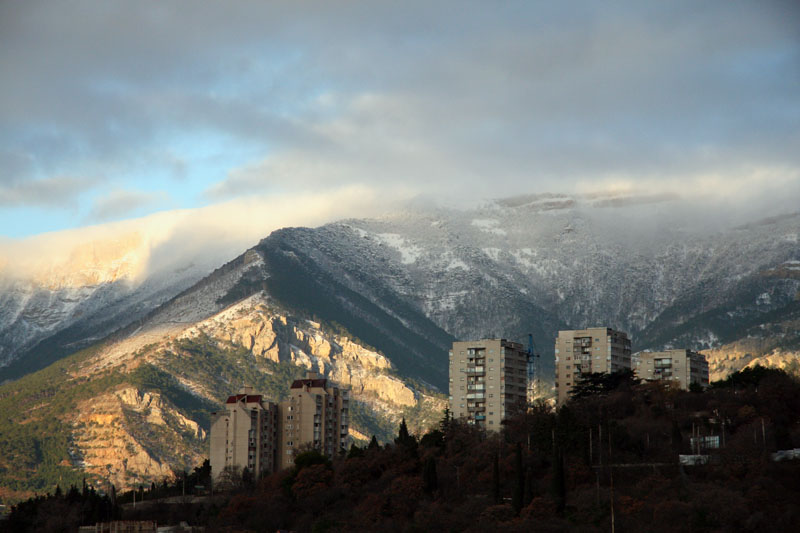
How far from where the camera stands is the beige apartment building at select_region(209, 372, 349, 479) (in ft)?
536

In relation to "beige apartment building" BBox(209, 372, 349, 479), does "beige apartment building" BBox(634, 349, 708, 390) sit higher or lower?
higher

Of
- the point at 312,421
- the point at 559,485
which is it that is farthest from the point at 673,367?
the point at 559,485

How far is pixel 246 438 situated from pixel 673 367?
194ft

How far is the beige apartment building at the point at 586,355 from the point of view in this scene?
166 meters

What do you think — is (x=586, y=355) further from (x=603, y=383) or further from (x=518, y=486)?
(x=518, y=486)

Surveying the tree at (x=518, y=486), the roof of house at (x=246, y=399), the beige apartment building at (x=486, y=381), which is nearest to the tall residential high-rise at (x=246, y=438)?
the roof of house at (x=246, y=399)

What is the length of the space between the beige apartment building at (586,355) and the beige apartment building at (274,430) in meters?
30.5

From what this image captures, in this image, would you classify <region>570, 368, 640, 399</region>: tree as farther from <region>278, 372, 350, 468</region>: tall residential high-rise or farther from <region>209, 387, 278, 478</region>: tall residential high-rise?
<region>209, 387, 278, 478</region>: tall residential high-rise

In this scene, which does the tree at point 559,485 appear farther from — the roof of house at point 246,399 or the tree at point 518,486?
the roof of house at point 246,399

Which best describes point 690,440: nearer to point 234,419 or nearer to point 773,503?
point 773,503

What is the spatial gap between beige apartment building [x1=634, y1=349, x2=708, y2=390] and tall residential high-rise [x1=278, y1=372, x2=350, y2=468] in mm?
41309

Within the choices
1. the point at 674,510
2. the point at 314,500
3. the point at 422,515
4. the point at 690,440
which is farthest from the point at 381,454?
the point at 674,510

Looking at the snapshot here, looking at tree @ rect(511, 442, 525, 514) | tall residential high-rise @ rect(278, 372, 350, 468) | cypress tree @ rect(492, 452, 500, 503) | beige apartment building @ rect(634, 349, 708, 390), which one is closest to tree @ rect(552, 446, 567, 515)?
tree @ rect(511, 442, 525, 514)

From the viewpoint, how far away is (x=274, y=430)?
16725 cm
